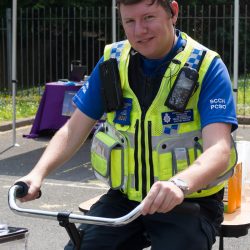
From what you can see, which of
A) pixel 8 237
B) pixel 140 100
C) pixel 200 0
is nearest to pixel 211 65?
pixel 140 100

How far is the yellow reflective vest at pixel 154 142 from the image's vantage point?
2.60 meters

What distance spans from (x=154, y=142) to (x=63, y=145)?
445mm

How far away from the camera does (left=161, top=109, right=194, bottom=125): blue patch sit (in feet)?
8.59

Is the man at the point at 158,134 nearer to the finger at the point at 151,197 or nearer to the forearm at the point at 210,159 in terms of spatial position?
the forearm at the point at 210,159

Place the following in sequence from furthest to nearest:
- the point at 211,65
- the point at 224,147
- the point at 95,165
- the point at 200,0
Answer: the point at 200,0, the point at 95,165, the point at 211,65, the point at 224,147

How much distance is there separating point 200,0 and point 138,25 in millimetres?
20646

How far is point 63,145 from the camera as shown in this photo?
9.28 ft

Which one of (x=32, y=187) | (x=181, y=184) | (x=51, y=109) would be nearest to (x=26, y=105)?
(x=51, y=109)

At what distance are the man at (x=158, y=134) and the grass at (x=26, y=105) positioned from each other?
29.1 feet

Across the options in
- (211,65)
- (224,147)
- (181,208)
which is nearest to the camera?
(181,208)

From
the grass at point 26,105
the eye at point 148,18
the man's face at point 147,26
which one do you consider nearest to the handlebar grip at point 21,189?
the man's face at point 147,26

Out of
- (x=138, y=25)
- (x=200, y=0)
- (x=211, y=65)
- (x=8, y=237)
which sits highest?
(x=200, y=0)

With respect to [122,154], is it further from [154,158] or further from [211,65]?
[211,65]

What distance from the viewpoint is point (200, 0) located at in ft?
74.1
